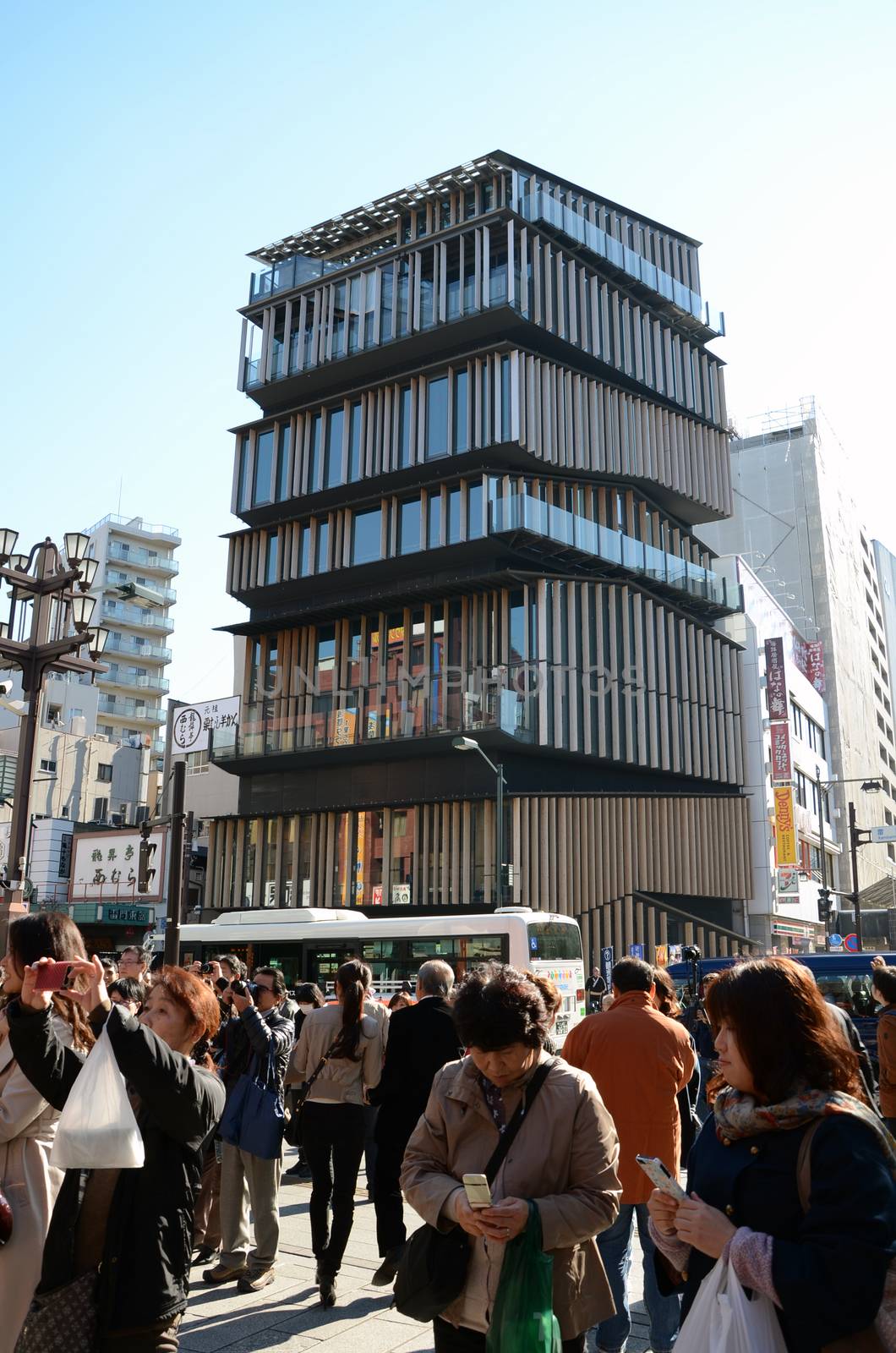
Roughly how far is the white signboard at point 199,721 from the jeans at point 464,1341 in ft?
146

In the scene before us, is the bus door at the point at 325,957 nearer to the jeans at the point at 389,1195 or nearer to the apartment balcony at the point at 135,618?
the jeans at the point at 389,1195

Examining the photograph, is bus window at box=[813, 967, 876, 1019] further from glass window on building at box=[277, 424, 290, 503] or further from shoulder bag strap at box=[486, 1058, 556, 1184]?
glass window on building at box=[277, 424, 290, 503]

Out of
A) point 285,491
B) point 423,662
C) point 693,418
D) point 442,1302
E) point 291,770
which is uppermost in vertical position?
point 693,418

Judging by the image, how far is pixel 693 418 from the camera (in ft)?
132

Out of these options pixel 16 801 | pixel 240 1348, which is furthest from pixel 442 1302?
pixel 16 801

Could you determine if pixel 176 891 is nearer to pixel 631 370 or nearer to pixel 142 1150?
pixel 142 1150

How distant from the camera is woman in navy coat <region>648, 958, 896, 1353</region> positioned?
2.29m

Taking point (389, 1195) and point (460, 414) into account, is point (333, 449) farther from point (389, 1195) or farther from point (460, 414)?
point (389, 1195)

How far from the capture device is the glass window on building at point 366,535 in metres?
35.7

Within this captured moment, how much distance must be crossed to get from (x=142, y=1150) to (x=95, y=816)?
6095 cm

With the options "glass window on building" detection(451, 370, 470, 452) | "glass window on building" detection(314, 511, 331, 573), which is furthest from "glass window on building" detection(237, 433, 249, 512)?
"glass window on building" detection(451, 370, 470, 452)

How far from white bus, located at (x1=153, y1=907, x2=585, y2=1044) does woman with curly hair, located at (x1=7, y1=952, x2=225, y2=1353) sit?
57.0 ft

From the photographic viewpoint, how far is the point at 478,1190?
9.77 feet

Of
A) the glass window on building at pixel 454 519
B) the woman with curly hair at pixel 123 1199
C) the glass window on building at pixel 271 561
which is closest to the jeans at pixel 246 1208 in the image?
the woman with curly hair at pixel 123 1199
